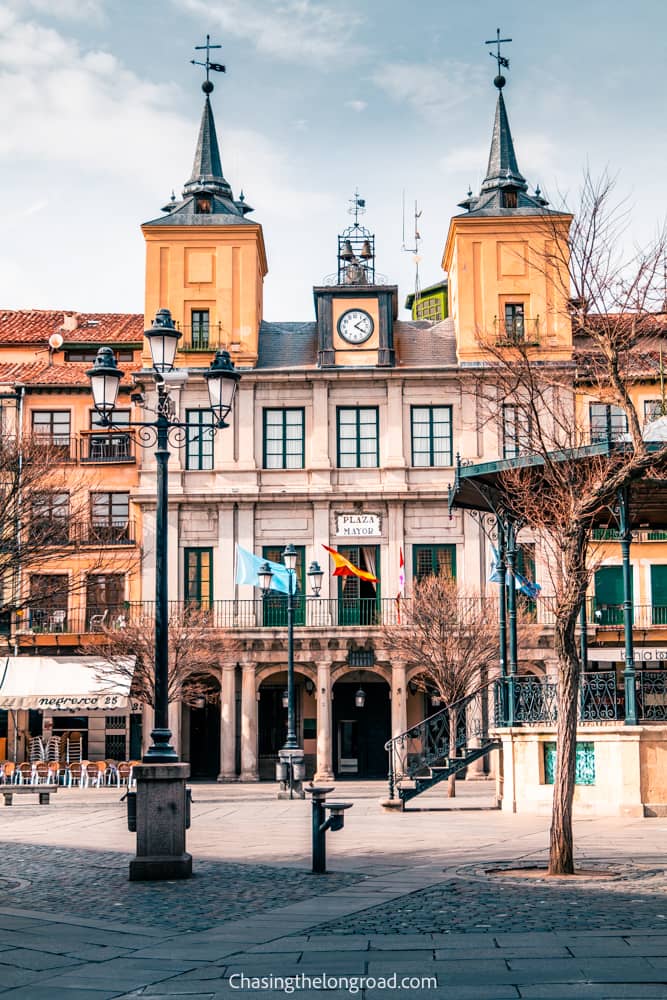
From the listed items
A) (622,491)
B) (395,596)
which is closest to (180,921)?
(622,491)

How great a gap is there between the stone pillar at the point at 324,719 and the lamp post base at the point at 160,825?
1051 inches

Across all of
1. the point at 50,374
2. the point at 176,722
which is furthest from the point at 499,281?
the point at 176,722

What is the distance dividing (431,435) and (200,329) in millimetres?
8284

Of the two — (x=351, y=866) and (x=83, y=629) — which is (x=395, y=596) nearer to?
(x=83, y=629)

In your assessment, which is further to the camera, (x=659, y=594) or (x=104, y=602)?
(x=104, y=602)

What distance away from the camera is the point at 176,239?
43469mm

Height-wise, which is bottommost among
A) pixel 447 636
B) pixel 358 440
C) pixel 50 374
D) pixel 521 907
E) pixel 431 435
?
pixel 521 907

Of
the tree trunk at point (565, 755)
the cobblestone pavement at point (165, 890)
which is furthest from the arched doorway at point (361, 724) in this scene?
the tree trunk at point (565, 755)

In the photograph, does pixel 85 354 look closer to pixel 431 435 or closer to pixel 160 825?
pixel 431 435

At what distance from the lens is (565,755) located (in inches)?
506

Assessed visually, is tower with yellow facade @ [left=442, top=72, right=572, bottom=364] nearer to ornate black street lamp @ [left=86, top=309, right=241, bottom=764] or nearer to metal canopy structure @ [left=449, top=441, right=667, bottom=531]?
metal canopy structure @ [left=449, top=441, right=667, bottom=531]

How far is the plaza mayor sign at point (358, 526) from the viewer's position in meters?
42.0

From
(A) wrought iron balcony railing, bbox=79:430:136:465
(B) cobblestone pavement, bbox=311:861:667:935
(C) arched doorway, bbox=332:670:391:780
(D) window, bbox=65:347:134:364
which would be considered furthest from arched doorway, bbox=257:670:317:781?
(B) cobblestone pavement, bbox=311:861:667:935

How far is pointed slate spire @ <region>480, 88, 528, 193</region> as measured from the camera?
44500 millimetres
